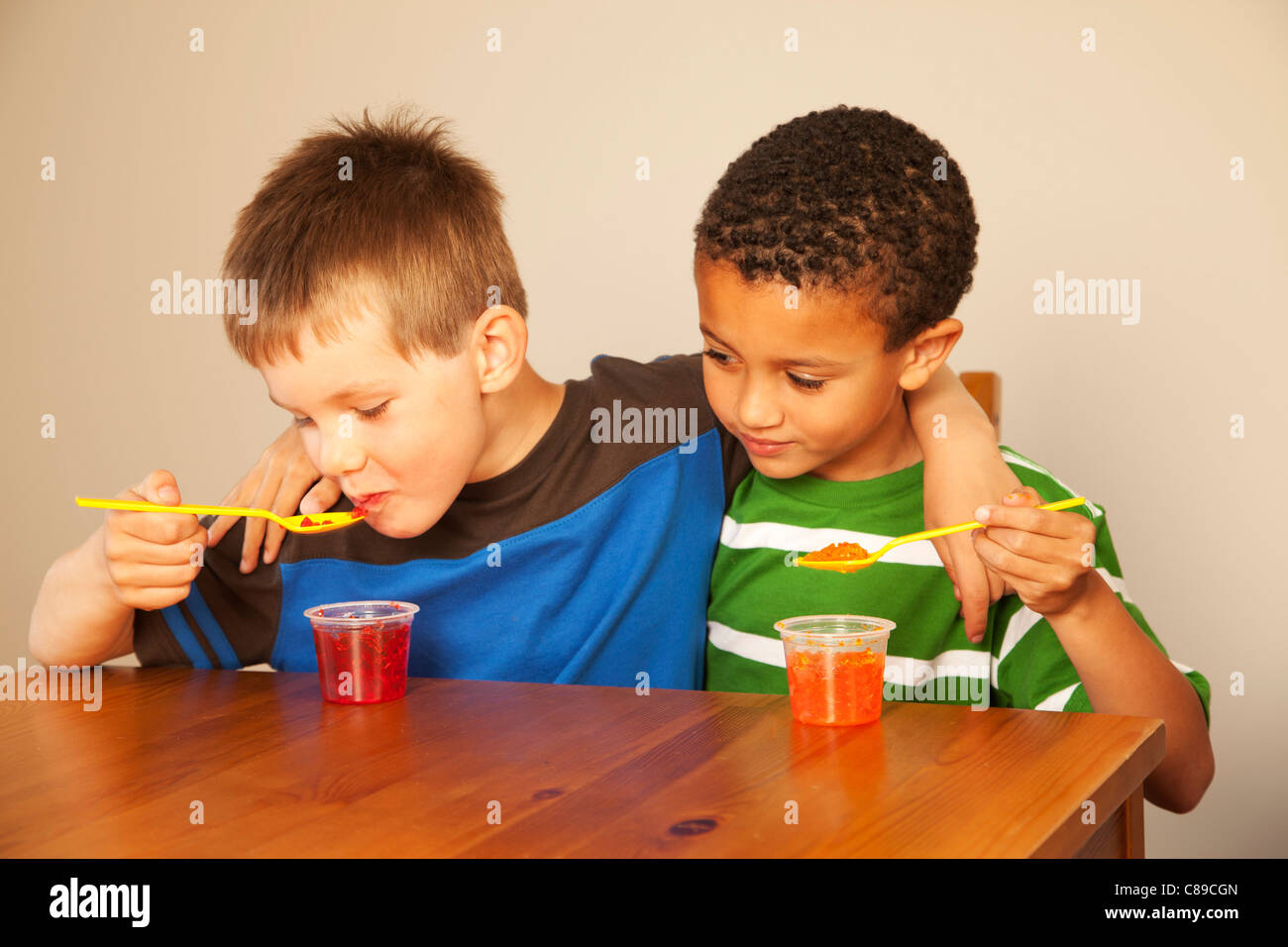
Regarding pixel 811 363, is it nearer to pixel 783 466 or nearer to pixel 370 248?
pixel 783 466

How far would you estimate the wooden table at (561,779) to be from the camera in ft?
2.33

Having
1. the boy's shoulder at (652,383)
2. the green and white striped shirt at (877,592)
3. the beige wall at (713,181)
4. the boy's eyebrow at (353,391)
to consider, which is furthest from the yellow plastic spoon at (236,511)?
the beige wall at (713,181)

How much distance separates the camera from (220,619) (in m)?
1.32

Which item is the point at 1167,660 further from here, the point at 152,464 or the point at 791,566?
the point at 152,464

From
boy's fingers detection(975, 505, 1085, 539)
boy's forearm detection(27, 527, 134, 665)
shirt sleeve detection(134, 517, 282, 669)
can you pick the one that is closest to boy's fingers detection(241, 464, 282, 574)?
shirt sleeve detection(134, 517, 282, 669)

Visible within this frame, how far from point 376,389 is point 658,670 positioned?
464 mm

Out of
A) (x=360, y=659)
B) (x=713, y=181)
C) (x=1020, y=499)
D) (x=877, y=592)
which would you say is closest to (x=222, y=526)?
(x=360, y=659)

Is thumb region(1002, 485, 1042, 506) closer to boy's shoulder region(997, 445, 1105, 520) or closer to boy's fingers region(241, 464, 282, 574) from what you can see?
boy's shoulder region(997, 445, 1105, 520)

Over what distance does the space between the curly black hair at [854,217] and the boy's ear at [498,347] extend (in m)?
0.22

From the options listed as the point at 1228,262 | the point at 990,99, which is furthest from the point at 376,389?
the point at 1228,262

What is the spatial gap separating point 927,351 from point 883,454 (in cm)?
14

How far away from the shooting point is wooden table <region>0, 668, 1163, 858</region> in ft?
2.33

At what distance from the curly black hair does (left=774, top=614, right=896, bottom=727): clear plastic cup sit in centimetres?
40

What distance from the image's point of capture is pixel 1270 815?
6.64 feet
